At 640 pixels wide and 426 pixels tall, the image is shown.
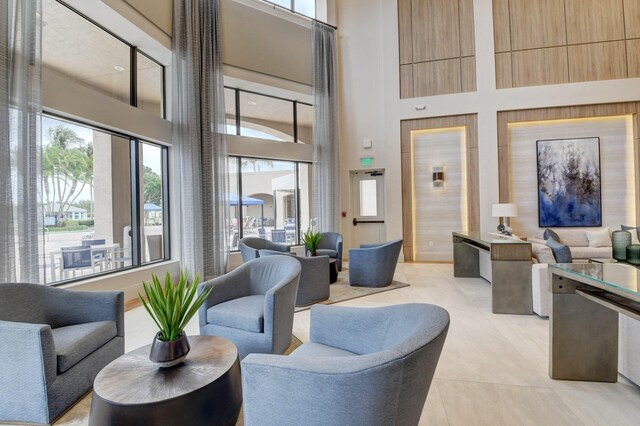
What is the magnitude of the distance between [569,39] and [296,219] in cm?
692

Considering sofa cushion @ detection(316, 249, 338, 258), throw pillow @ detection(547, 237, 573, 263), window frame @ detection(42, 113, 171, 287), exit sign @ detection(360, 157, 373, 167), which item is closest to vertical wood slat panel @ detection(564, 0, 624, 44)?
exit sign @ detection(360, 157, 373, 167)

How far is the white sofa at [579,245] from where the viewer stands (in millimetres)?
5375

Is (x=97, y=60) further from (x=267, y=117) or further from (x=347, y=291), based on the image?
(x=347, y=291)

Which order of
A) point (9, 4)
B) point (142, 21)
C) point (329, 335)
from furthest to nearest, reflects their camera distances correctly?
point (142, 21) < point (9, 4) < point (329, 335)

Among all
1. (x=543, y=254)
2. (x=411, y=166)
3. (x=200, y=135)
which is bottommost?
(x=543, y=254)

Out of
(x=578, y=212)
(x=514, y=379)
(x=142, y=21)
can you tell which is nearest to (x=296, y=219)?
(x=142, y=21)

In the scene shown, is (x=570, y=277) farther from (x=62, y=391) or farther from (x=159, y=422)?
(x=62, y=391)

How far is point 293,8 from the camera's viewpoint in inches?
279

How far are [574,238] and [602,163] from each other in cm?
→ 177

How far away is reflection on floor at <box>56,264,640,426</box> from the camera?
1.84m

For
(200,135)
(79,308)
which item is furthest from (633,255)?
(200,135)

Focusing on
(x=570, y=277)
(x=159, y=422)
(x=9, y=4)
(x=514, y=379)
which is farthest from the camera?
(x=9, y=4)

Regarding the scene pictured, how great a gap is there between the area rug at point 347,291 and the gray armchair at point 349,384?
2.76 m

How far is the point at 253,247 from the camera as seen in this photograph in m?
5.03
